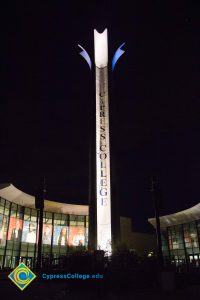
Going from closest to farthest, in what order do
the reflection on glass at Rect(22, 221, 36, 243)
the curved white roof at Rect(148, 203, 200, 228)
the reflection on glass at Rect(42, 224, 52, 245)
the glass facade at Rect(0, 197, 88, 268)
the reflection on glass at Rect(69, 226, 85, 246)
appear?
the glass facade at Rect(0, 197, 88, 268)
the reflection on glass at Rect(22, 221, 36, 243)
the curved white roof at Rect(148, 203, 200, 228)
the reflection on glass at Rect(42, 224, 52, 245)
the reflection on glass at Rect(69, 226, 85, 246)

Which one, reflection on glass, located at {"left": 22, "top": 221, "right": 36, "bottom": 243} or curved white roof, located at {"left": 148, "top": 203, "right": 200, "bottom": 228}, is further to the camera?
curved white roof, located at {"left": 148, "top": 203, "right": 200, "bottom": 228}

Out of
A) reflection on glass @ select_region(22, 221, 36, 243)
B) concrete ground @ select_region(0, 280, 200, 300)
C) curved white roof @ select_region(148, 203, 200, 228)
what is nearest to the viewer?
concrete ground @ select_region(0, 280, 200, 300)

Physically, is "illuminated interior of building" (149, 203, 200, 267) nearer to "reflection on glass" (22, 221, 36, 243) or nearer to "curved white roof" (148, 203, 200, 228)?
"curved white roof" (148, 203, 200, 228)

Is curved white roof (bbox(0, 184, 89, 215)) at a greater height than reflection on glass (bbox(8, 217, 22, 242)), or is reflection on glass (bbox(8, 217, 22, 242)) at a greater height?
curved white roof (bbox(0, 184, 89, 215))

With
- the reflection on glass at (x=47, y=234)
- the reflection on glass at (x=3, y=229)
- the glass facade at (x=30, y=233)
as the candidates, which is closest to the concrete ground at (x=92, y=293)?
the glass facade at (x=30, y=233)

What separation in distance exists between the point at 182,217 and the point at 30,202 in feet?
85.9

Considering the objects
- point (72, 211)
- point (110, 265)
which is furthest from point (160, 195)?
point (72, 211)

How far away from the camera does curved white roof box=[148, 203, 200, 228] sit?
45156 mm

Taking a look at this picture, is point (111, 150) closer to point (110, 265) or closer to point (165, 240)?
point (110, 265)

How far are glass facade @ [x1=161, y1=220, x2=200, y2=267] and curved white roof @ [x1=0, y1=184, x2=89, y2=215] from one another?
1678 cm

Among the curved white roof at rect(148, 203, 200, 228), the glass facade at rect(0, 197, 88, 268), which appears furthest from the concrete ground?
the curved white roof at rect(148, 203, 200, 228)

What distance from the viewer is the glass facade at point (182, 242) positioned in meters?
47.0

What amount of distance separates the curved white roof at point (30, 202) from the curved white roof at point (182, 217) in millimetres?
15381

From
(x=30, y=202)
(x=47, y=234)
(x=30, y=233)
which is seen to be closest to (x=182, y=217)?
(x=47, y=234)
